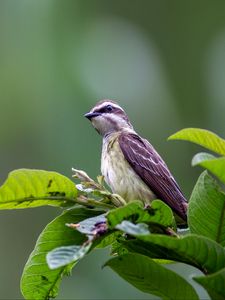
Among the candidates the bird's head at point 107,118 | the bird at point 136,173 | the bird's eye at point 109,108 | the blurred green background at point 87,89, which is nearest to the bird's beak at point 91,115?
the bird's head at point 107,118

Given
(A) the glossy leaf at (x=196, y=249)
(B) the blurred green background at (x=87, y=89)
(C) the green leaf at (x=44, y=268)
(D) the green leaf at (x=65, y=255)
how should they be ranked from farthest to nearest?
(B) the blurred green background at (x=87, y=89)
(C) the green leaf at (x=44, y=268)
(A) the glossy leaf at (x=196, y=249)
(D) the green leaf at (x=65, y=255)

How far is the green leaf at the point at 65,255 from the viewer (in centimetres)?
232

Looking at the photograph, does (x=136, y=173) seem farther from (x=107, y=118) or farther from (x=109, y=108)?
(x=109, y=108)

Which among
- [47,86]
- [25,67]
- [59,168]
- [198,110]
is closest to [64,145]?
[59,168]

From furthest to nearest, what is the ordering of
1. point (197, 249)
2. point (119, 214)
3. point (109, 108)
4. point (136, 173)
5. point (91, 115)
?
point (109, 108)
point (91, 115)
point (136, 173)
point (119, 214)
point (197, 249)

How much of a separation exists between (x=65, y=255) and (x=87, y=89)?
726 cm

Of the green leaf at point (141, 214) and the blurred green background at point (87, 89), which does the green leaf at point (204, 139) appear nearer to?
the green leaf at point (141, 214)

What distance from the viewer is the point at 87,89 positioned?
9.58 metres

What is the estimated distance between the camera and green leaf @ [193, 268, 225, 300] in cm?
236

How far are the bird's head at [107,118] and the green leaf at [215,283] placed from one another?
133 inches

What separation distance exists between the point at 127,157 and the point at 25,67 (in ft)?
22.9

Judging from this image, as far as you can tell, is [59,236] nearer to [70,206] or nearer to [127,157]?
[70,206]

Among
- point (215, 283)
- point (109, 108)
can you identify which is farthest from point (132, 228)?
point (109, 108)

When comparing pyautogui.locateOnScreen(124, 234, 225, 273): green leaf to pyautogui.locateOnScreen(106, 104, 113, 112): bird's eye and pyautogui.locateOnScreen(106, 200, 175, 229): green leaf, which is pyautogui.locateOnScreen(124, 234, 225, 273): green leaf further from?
pyautogui.locateOnScreen(106, 104, 113, 112): bird's eye
